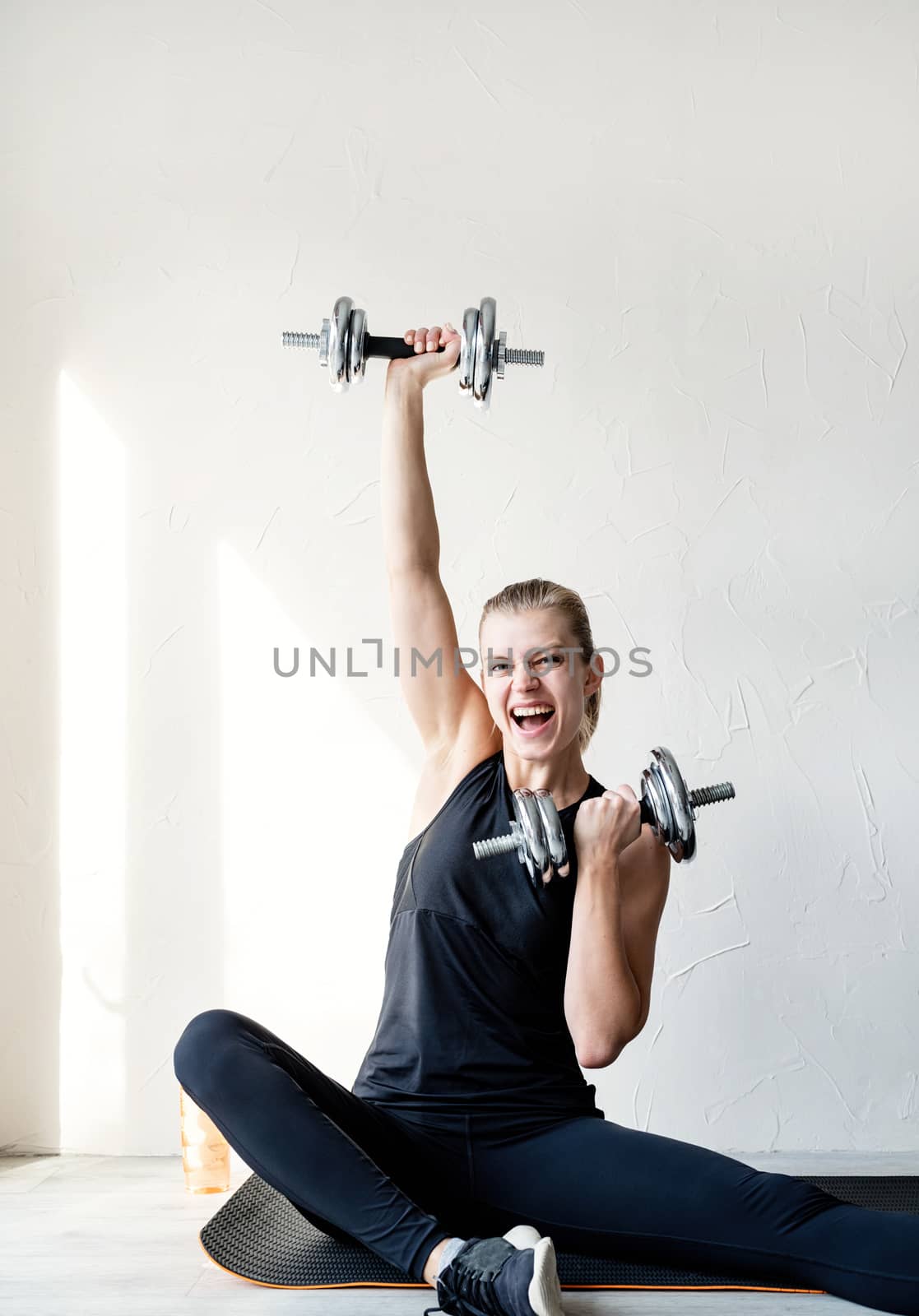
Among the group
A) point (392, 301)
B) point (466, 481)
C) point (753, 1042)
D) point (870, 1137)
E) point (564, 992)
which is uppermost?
point (392, 301)

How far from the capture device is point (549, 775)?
1809 mm

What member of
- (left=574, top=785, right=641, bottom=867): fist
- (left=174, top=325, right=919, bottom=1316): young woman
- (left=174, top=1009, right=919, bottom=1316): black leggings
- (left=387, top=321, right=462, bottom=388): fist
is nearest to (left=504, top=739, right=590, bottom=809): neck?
(left=174, top=325, right=919, bottom=1316): young woman

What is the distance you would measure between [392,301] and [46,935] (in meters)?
1.43

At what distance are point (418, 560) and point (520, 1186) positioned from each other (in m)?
0.90

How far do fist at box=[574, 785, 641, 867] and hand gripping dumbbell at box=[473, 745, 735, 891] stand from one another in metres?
0.02

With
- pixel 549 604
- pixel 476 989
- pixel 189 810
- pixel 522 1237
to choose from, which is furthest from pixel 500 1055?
pixel 189 810

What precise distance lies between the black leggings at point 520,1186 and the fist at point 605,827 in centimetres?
36

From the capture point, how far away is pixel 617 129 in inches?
95.5

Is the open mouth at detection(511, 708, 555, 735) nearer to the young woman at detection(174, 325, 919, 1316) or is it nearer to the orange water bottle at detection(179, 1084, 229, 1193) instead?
the young woman at detection(174, 325, 919, 1316)

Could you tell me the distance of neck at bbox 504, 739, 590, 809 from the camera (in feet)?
5.91

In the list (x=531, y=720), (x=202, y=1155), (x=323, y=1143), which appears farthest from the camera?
(x=202, y=1155)

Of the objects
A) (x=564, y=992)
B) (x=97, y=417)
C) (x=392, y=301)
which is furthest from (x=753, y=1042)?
(x=97, y=417)

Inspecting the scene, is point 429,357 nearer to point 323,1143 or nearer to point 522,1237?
point 323,1143

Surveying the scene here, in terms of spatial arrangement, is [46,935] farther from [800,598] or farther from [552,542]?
[800,598]
